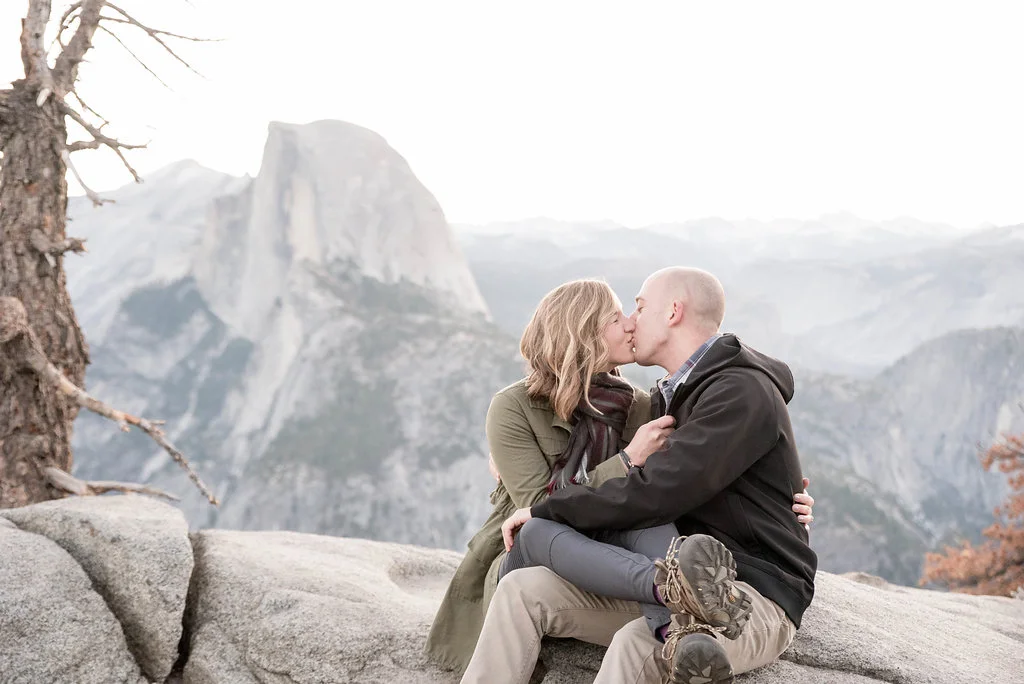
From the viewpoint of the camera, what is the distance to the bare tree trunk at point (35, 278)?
7.47m

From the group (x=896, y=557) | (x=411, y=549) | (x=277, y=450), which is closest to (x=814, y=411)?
(x=896, y=557)

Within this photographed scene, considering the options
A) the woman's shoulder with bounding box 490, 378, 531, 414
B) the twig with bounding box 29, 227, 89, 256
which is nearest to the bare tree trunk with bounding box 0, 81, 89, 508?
the twig with bounding box 29, 227, 89, 256

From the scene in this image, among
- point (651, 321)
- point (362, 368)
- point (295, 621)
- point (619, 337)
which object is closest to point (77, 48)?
point (295, 621)

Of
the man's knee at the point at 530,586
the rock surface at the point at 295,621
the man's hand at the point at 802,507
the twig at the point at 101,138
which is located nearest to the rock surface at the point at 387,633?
the rock surface at the point at 295,621

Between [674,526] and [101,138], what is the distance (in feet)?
25.4

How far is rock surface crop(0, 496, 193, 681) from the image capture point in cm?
491

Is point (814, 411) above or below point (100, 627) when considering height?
below

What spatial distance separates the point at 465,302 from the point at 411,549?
62.1m

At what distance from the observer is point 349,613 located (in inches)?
198

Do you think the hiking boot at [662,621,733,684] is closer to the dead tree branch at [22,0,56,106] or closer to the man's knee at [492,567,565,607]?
the man's knee at [492,567,565,607]

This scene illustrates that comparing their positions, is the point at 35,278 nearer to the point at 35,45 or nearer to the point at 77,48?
the point at 35,45

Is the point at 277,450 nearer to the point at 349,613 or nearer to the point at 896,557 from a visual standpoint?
the point at 896,557

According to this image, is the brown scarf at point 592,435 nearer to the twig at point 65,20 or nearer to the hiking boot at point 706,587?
the hiking boot at point 706,587

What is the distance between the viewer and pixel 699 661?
110 inches
